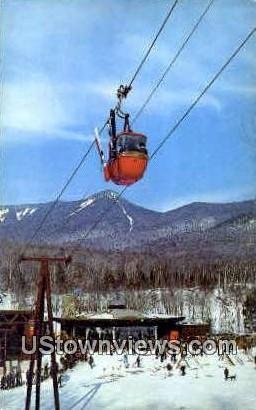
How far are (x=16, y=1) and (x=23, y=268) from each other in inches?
629

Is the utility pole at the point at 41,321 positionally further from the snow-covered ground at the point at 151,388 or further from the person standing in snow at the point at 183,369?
the person standing in snow at the point at 183,369

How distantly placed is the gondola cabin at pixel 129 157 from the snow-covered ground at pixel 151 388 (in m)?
4.86

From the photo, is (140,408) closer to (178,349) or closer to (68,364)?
(68,364)

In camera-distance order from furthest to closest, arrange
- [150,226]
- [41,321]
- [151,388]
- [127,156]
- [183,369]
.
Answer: [150,226] → [183,369] → [151,388] → [41,321] → [127,156]

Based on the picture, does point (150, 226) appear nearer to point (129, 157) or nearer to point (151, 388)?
point (151, 388)

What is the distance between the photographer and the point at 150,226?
94.6ft

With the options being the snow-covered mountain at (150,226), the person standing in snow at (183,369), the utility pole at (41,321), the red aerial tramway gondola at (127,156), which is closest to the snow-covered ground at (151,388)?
the person standing in snow at (183,369)

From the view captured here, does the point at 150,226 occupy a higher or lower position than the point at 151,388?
higher

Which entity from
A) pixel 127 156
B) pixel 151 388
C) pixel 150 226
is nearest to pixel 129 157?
pixel 127 156

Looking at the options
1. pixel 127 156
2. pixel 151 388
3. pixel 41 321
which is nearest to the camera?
pixel 127 156

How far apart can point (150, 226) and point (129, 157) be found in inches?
920

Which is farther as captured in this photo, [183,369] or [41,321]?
[183,369]

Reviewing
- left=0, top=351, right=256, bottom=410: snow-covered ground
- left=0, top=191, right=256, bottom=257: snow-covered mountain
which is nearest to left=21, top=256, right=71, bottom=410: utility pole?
left=0, top=191, right=256, bottom=257: snow-covered mountain

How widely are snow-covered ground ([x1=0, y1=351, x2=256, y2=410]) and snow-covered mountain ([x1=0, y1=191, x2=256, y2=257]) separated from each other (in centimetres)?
297
